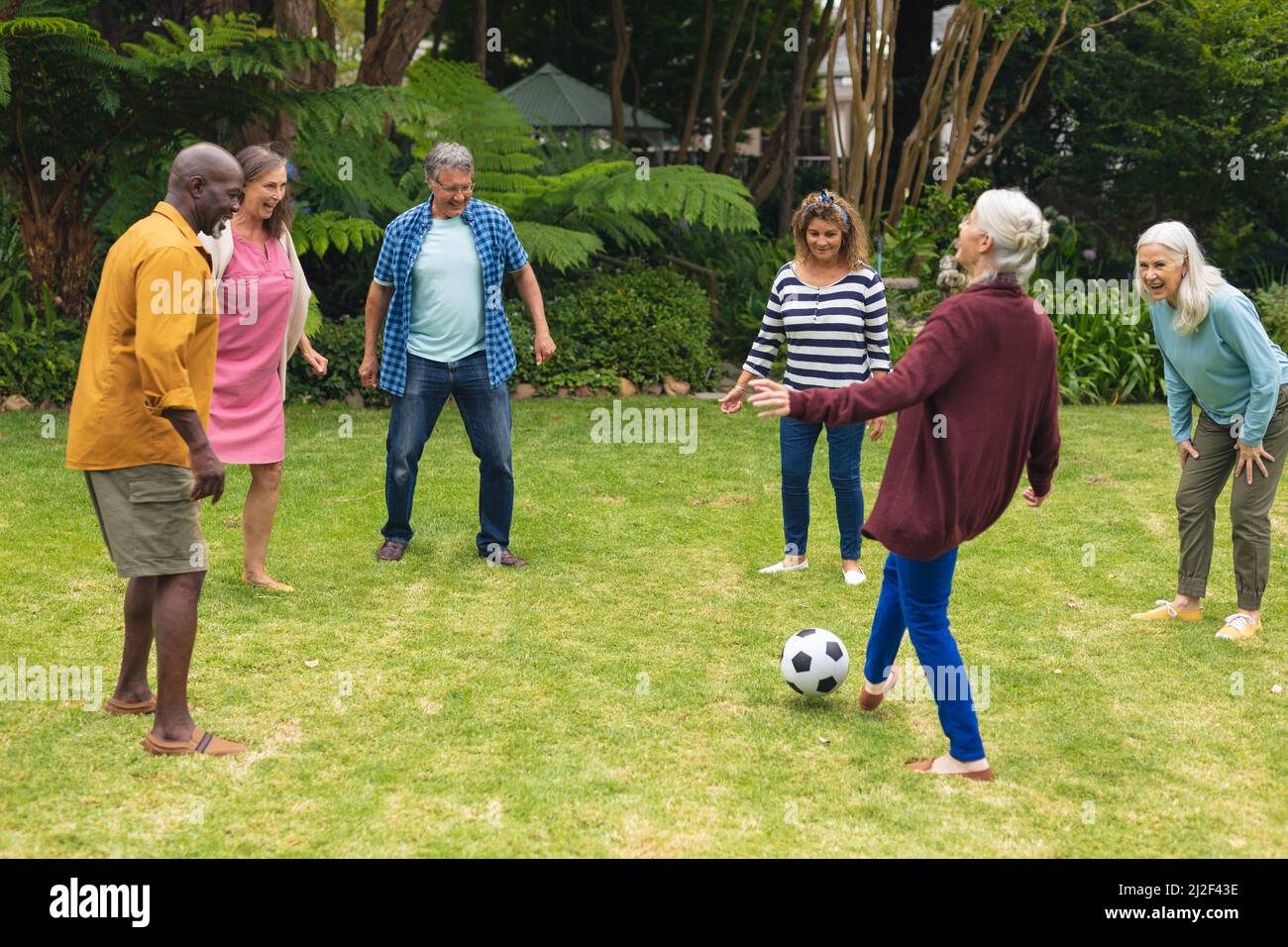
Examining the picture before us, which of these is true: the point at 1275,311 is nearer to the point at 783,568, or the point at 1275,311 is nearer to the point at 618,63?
the point at 783,568

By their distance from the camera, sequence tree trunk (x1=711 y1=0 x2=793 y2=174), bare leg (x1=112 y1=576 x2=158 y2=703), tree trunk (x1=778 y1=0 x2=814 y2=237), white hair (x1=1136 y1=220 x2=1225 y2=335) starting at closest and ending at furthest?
1. bare leg (x1=112 y1=576 x2=158 y2=703)
2. white hair (x1=1136 y1=220 x2=1225 y2=335)
3. tree trunk (x1=778 y1=0 x2=814 y2=237)
4. tree trunk (x1=711 y1=0 x2=793 y2=174)

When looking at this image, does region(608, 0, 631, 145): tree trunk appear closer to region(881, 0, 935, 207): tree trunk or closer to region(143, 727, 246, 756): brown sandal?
region(881, 0, 935, 207): tree trunk

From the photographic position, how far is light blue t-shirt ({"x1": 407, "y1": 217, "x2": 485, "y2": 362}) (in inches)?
240

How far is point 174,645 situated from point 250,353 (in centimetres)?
190

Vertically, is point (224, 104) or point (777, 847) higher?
point (224, 104)

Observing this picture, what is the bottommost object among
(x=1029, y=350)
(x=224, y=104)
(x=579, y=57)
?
(x=1029, y=350)

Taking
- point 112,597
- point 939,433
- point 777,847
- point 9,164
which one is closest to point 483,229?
point 112,597

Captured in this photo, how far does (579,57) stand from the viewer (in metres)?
19.5

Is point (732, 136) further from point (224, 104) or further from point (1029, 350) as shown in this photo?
point (1029, 350)

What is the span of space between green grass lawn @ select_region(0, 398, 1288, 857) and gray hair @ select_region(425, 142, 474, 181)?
71.8 inches

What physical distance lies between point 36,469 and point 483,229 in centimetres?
348

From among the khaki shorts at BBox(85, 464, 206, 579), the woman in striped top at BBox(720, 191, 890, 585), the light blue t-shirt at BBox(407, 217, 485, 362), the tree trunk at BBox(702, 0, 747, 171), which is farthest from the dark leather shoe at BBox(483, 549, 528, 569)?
the tree trunk at BBox(702, 0, 747, 171)

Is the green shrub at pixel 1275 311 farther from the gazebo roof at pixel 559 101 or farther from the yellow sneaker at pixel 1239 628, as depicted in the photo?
the gazebo roof at pixel 559 101

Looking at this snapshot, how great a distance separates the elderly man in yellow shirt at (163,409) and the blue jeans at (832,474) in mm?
2880
